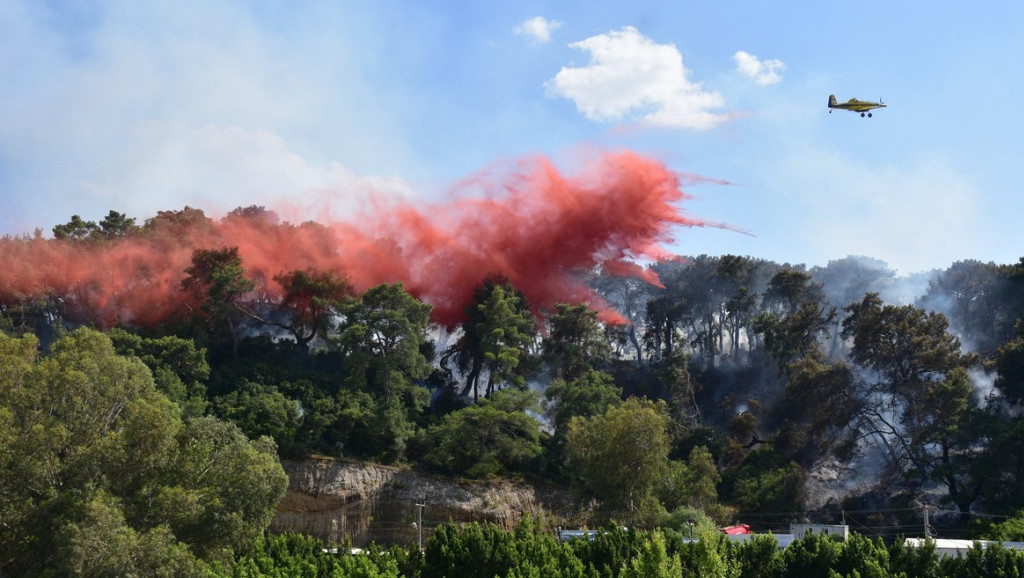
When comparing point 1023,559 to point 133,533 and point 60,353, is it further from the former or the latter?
point 60,353

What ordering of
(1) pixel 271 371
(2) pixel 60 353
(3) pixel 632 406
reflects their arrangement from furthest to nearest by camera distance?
(1) pixel 271 371, (3) pixel 632 406, (2) pixel 60 353

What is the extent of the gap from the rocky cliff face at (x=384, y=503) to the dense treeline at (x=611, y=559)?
12491 mm

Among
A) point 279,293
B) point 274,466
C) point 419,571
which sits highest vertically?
point 279,293

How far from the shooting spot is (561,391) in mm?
45719

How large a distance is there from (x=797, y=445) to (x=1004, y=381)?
9.22 meters

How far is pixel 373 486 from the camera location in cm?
4222

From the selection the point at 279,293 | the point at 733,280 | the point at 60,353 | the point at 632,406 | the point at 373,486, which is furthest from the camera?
the point at 733,280

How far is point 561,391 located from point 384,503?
32.3 ft

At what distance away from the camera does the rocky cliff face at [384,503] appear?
40781 millimetres

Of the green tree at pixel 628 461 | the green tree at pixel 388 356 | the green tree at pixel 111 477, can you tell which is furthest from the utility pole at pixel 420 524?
the green tree at pixel 111 477

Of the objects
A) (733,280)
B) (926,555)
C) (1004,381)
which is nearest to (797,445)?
(1004,381)

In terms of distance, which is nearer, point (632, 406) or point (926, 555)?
point (926, 555)

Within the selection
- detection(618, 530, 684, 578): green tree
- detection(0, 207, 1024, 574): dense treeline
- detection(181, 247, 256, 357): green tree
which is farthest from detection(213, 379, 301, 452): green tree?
detection(618, 530, 684, 578): green tree

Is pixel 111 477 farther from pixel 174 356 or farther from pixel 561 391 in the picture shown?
pixel 561 391
